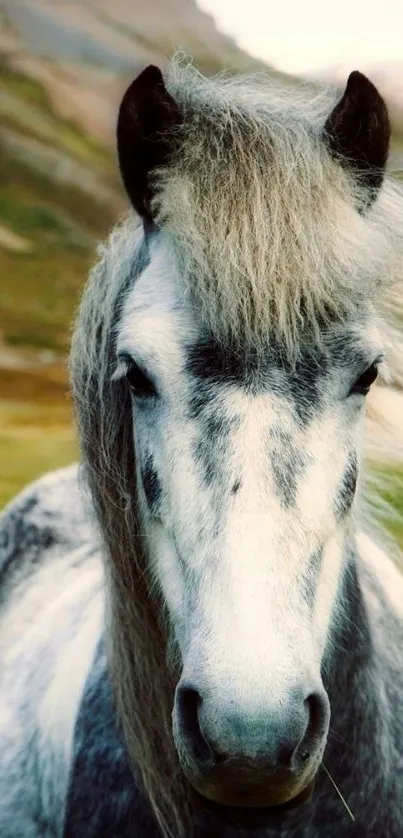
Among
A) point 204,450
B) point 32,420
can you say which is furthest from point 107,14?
point 204,450

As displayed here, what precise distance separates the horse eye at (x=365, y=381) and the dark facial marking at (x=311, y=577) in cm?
18

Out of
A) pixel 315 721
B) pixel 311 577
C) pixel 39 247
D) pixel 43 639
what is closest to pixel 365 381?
pixel 311 577

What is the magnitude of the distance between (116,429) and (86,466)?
0.31 feet

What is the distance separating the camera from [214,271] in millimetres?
905

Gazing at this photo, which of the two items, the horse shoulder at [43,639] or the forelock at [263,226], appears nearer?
the forelock at [263,226]

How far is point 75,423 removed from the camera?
1.18 metres

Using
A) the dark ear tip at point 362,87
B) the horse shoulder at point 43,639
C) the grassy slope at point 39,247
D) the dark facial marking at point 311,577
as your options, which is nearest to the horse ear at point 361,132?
the dark ear tip at point 362,87

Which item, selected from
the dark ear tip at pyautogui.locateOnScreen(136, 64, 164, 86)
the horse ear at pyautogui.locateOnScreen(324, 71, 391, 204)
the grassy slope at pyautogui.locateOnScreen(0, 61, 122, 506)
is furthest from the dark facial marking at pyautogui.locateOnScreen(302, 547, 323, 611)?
the grassy slope at pyautogui.locateOnScreen(0, 61, 122, 506)

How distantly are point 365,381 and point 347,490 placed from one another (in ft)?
0.40

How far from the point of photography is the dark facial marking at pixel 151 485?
0.93 metres

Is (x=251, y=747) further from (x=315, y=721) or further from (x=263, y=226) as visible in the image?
(x=263, y=226)

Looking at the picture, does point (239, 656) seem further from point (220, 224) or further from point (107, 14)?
point (107, 14)

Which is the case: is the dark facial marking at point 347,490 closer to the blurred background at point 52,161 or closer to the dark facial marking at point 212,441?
the dark facial marking at point 212,441

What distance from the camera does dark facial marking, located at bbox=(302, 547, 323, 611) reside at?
2.65 ft
